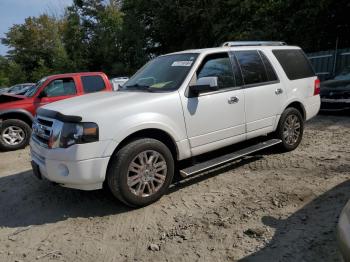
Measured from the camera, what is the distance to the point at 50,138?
13.2 ft

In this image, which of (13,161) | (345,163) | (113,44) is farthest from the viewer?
(113,44)

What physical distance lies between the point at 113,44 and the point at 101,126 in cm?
3101

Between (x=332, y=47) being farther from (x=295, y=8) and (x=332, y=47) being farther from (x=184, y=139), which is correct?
(x=184, y=139)

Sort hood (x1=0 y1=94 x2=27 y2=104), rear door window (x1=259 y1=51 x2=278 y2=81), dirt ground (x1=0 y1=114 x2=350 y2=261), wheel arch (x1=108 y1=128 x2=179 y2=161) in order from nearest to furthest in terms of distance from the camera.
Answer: dirt ground (x1=0 y1=114 x2=350 y2=261)
wheel arch (x1=108 y1=128 x2=179 y2=161)
rear door window (x1=259 y1=51 x2=278 y2=81)
hood (x1=0 y1=94 x2=27 y2=104)

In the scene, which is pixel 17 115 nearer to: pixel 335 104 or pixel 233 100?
pixel 233 100

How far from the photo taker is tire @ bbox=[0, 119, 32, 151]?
8.02 meters

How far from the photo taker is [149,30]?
3081cm

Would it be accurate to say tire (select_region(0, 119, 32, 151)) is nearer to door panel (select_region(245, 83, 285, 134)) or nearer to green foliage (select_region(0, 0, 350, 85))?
door panel (select_region(245, 83, 285, 134))

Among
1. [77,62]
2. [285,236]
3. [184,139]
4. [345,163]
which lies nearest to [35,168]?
[184,139]

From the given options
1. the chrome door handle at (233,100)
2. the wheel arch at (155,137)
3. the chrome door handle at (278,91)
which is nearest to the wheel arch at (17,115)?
the wheel arch at (155,137)

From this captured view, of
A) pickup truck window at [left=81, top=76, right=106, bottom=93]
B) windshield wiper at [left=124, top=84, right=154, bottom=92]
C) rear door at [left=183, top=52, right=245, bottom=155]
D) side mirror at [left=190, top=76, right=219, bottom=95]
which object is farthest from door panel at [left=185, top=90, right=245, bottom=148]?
pickup truck window at [left=81, top=76, right=106, bottom=93]

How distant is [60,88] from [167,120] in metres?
5.13

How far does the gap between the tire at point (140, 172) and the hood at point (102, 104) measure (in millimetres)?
450

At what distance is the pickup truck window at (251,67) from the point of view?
5.28 m
